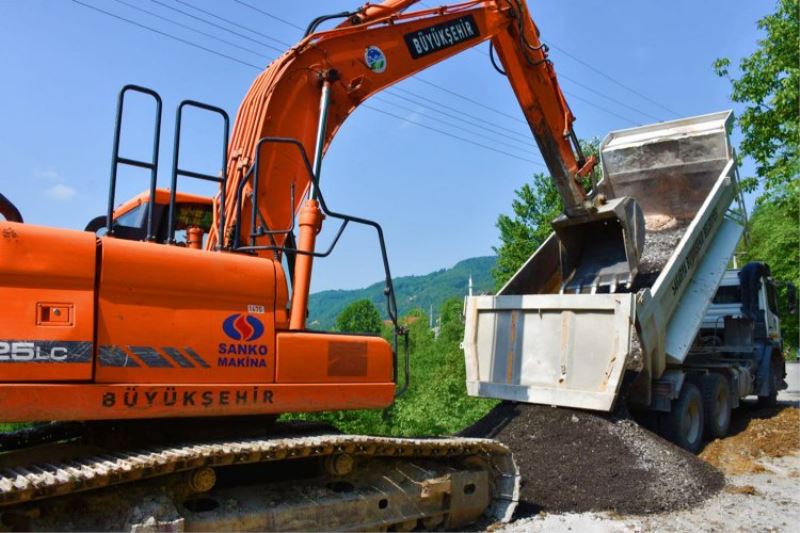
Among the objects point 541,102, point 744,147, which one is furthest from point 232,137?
point 744,147

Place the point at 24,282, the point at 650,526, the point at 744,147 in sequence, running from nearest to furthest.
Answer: the point at 24,282
the point at 650,526
the point at 744,147

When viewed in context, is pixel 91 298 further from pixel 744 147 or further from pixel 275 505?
pixel 744 147

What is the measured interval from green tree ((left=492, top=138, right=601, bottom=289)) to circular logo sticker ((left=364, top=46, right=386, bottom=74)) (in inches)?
553

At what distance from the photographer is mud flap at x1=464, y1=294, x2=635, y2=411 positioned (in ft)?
24.2

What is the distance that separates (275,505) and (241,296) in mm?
1307

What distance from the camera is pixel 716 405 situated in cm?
906

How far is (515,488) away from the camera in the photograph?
5438 mm

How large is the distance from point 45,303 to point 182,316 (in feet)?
2.32

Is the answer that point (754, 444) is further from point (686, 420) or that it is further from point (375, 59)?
point (375, 59)

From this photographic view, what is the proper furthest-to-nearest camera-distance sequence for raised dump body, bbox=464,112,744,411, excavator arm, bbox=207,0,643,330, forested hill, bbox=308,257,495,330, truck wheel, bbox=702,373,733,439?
forested hill, bbox=308,257,495,330, truck wheel, bbox=702,373,733,439, raised dump body, bbox=464,112,744,411, excavator arm, bbox=207,0,643,330

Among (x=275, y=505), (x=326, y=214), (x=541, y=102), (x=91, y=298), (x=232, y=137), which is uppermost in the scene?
(x=541, y=102)

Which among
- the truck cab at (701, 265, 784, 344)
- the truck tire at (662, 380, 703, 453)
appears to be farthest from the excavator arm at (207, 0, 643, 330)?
the truck cab at (701, 265, 784, 344)

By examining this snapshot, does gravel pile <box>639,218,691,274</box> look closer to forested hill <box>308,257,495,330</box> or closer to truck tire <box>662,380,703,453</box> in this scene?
truck tire <box>662,380,703,453</box>

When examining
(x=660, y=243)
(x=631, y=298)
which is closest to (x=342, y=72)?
(x=631, y=298)
